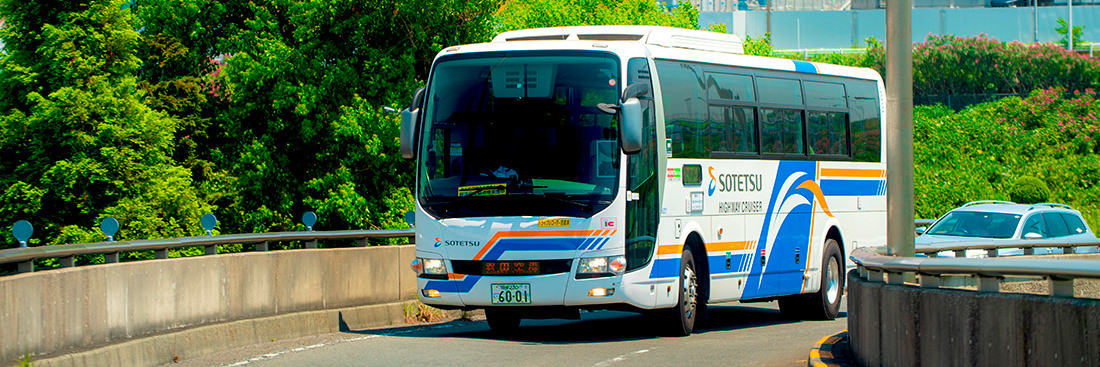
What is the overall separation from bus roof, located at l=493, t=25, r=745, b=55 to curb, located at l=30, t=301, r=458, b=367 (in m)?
3.68

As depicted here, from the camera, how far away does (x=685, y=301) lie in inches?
603

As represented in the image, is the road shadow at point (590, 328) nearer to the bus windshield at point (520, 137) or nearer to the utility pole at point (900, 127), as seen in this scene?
the bus windshield at point (520, 137)

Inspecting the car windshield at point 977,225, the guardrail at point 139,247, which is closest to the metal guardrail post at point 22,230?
the guardrail at point 139,247

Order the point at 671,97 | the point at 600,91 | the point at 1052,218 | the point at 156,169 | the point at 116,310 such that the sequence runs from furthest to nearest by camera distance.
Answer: the point at 156,169
the point at 1052,218
the point at 671,97
the point at 600,91
the point at 116,310

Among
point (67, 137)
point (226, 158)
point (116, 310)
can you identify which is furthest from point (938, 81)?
point (116, 310)

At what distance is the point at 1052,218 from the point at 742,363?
44.3 ft

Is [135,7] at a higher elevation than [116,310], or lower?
higher

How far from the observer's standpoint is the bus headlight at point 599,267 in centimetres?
1412

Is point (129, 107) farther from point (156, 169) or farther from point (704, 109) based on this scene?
point (704, 109)

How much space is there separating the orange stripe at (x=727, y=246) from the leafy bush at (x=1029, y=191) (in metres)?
35.7

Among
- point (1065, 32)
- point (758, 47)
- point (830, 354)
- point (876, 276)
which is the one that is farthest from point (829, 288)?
point (1065, 32)

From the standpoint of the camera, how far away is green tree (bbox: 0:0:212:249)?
42.8 metres

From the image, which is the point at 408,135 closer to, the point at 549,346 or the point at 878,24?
the point at 549,346

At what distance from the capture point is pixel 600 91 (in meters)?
14.5
